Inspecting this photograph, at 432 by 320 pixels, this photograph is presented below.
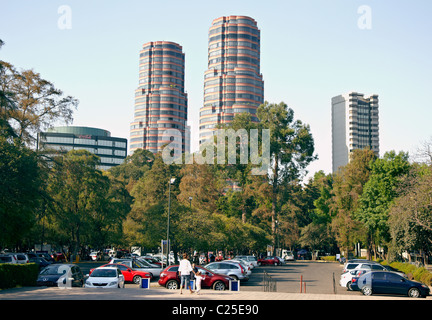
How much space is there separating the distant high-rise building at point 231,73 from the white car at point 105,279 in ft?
434

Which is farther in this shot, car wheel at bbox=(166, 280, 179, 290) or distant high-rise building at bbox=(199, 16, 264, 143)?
distant high-rise building at bbox=(199, 16, 264, 143)

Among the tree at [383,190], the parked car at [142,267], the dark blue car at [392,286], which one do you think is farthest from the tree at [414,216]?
the parked car at [142,267]

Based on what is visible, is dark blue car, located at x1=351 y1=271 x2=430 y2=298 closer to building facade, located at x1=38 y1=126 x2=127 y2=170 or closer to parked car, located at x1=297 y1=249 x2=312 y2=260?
parked car, located at x1=297 y1=249 x2=312 y2=260

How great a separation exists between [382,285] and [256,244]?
4225 centimetres

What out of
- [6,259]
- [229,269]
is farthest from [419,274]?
[6,259]

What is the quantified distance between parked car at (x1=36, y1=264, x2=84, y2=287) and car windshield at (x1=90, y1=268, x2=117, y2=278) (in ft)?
3.63

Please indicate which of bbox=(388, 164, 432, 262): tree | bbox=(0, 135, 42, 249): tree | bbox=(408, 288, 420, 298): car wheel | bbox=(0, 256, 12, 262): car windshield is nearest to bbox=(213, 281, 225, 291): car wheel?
bbox=(408, 288, 420, 298): car wheel

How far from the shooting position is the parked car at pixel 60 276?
26266 millimetres

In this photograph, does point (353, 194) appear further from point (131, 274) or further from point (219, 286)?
point (219, 286)

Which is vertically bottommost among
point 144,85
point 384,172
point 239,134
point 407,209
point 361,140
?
point 407,209

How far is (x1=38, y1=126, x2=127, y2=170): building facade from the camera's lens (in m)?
175
